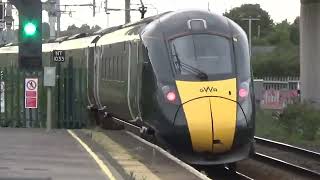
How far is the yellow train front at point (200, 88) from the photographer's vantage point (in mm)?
12609

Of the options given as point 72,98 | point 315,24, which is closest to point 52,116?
point 72,98

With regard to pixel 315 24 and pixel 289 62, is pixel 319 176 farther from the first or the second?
pixel 289 62

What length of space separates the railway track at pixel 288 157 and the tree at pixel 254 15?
96.8 metres

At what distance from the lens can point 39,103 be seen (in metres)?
22.4

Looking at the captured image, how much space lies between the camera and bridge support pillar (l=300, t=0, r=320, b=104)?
102 feet

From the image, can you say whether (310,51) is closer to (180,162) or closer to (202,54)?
(202,54)

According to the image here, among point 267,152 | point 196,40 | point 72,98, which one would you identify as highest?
point 196,40

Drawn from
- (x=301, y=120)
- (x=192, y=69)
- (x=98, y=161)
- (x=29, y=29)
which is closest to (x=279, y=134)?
(x=301, y=120)

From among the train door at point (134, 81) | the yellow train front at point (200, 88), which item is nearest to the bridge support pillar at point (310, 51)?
the train door at point (134, 81)

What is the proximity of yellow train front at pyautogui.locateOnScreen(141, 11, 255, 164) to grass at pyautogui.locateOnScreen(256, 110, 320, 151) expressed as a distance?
812 cm

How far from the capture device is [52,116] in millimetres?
22484

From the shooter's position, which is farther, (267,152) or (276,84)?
(276,84)

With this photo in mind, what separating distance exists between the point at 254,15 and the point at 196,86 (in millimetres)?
114386

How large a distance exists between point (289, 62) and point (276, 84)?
42755 mm
